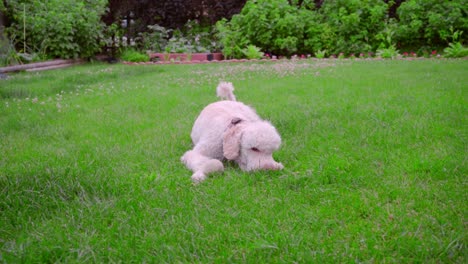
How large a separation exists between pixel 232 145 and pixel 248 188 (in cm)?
56

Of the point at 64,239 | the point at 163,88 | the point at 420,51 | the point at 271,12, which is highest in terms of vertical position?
the point at 271,12

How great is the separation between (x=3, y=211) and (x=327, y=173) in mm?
2437

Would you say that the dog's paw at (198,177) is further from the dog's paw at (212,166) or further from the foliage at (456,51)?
the foliage at (456,51)

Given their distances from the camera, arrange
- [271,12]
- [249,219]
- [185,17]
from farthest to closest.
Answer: [185,17]
[271,12]
[249,219]

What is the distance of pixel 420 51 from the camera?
12703mm

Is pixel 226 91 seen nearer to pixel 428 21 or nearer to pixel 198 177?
pixel 198 177

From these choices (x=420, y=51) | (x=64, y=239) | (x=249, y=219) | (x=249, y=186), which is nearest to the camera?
(x=64, y=239)

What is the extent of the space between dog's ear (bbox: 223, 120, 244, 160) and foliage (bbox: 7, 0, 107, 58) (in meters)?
9.83

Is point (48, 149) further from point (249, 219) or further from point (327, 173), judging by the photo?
point (327, 173)

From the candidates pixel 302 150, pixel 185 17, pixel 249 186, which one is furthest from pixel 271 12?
pixel 249 186

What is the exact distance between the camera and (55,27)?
38.2 ft

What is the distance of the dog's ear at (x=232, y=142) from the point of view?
352 cm

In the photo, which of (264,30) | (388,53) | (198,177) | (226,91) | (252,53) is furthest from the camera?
(264,30)

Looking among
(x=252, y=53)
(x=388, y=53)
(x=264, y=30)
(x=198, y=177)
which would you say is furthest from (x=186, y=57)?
(x=198, y=177)
